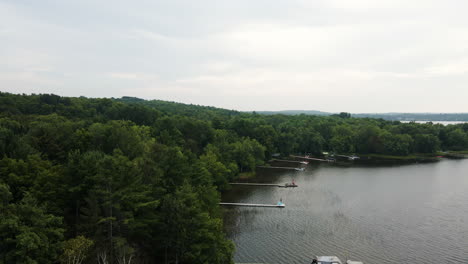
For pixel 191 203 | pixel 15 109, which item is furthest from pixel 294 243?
pixel 15 109

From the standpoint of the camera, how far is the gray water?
30359 millimetres

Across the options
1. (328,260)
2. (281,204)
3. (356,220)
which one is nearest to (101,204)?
(328,260)

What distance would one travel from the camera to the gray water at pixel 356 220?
3036cm

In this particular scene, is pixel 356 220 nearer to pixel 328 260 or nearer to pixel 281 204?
pixel 281 204

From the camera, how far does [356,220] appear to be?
3906 centimetres

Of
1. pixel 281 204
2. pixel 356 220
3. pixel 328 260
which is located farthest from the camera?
pixel 281 204

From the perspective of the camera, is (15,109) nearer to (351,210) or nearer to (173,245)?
(173,245)

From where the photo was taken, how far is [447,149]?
10669cm

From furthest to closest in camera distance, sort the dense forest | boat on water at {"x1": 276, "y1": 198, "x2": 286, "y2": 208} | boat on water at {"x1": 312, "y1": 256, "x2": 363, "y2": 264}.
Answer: boat on water at {"x1": 276, "y1": 198, "x2": 286, "y2": 208}, boat on water at {"x1": 312, "y1": 256, "x2": 363, "y2": 264}, the dense forest

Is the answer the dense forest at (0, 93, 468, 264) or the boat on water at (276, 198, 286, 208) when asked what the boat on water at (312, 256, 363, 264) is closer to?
the dense forest at (0, 93, 468, 264)

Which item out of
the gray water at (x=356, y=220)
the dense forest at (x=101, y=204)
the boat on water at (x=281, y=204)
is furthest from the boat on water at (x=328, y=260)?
the boat on water at (x=281, y=204)

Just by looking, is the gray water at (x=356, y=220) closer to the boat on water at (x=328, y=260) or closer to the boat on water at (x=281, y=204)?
the boat on water at (x=281, y=204)

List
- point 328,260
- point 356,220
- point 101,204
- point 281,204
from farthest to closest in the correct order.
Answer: point 281,204, point 356,220, point 328,260, point 101,204

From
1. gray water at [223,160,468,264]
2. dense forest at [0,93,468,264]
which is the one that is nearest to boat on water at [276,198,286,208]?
gray water at [223,160,468,264]
